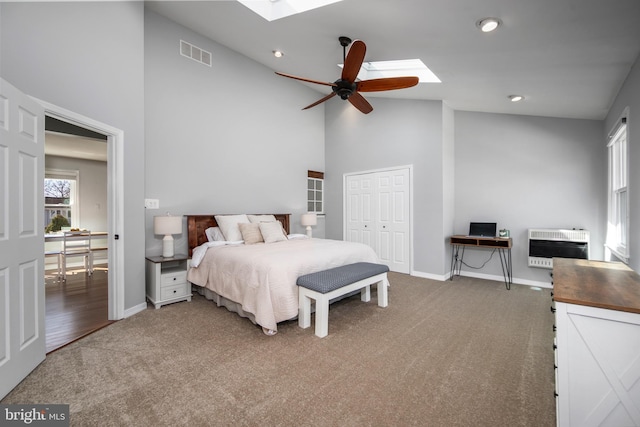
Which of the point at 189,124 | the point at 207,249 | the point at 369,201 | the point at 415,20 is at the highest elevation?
the point at 415,20

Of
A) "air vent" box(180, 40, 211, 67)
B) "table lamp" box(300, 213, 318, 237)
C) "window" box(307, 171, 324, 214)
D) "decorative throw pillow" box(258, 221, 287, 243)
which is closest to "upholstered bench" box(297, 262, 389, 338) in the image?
"decorative throw pillow" box(258, 221, 287, 243)

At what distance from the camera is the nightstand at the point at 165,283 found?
3459 millimetres

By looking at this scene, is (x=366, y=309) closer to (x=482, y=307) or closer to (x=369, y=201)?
(x=482, y=307)

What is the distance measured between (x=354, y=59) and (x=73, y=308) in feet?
13.9

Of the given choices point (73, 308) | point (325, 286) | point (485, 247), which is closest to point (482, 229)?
point (485, 247)

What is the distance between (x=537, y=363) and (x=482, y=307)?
133 centimetres

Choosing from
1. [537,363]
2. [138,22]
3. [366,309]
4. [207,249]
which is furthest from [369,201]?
[138,22]

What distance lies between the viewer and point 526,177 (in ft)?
15.1

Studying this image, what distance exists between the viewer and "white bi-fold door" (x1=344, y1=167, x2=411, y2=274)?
5316 millimetres

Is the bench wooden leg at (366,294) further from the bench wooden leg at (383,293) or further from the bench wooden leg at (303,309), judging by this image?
the bench wooden leg at (303,309)

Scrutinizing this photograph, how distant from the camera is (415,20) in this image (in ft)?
8.64

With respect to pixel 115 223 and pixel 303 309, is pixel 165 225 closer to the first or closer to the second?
pixel 115 223

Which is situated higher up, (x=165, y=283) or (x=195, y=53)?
(x=195, y=53)

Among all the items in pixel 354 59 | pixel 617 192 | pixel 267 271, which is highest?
pixel 354 59
